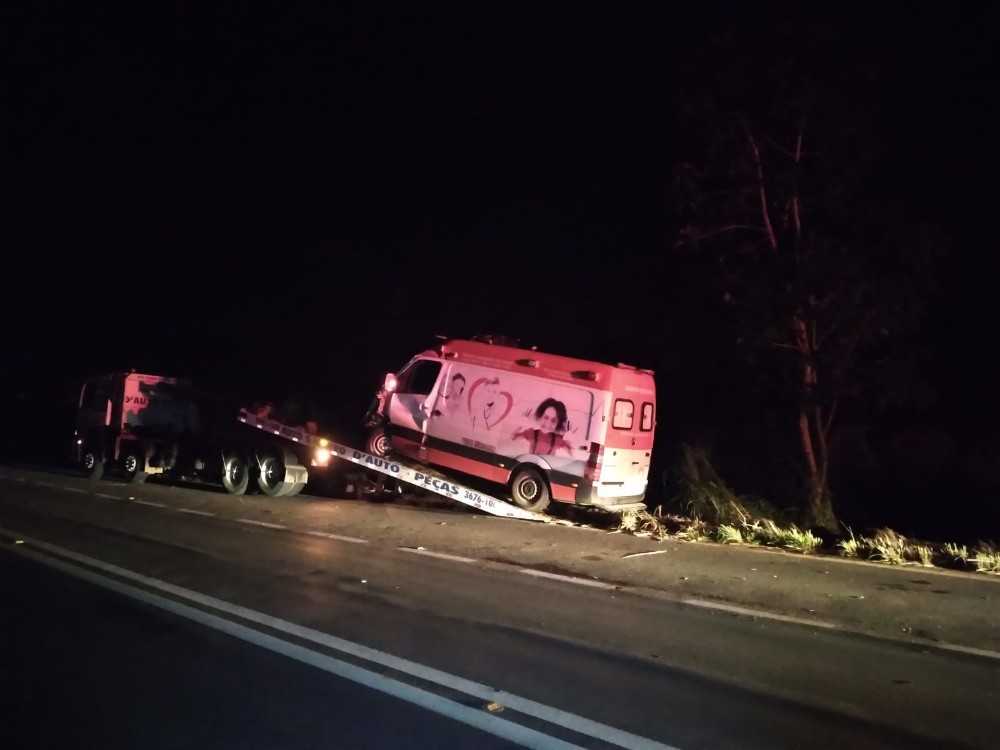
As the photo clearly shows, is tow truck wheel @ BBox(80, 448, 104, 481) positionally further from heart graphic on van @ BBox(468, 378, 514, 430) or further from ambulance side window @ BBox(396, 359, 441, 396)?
heart graphic on van @ BBox(468, 378, 514, 430)

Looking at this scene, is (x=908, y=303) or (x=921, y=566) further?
(x=908, y=303)

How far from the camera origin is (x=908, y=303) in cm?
1388

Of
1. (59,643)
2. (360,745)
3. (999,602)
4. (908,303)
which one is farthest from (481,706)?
(908,303)

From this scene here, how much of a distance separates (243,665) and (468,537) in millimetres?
6107

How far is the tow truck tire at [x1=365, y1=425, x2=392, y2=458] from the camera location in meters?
16.4

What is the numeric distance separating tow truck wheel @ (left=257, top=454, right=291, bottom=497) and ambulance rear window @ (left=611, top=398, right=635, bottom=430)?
6.56 metres

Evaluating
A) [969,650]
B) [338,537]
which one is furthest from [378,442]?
[969,650]

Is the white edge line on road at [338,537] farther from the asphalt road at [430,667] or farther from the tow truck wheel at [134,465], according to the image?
the tow truck wheel at [134,465]

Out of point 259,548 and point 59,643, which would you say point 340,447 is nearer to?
point 259,548

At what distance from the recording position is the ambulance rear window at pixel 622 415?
548 inches

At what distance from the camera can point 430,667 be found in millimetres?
6281

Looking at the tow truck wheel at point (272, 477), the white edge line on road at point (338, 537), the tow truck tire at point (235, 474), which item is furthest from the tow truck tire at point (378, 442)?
the white edge line on road at point (338, 537)

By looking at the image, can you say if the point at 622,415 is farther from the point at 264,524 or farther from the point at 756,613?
the point at 756,613

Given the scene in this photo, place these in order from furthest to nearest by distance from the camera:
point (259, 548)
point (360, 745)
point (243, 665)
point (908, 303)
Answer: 1. point (908, 303)
2. point (259, 548)
3. point (243, 665)
4. point (360, 745)
